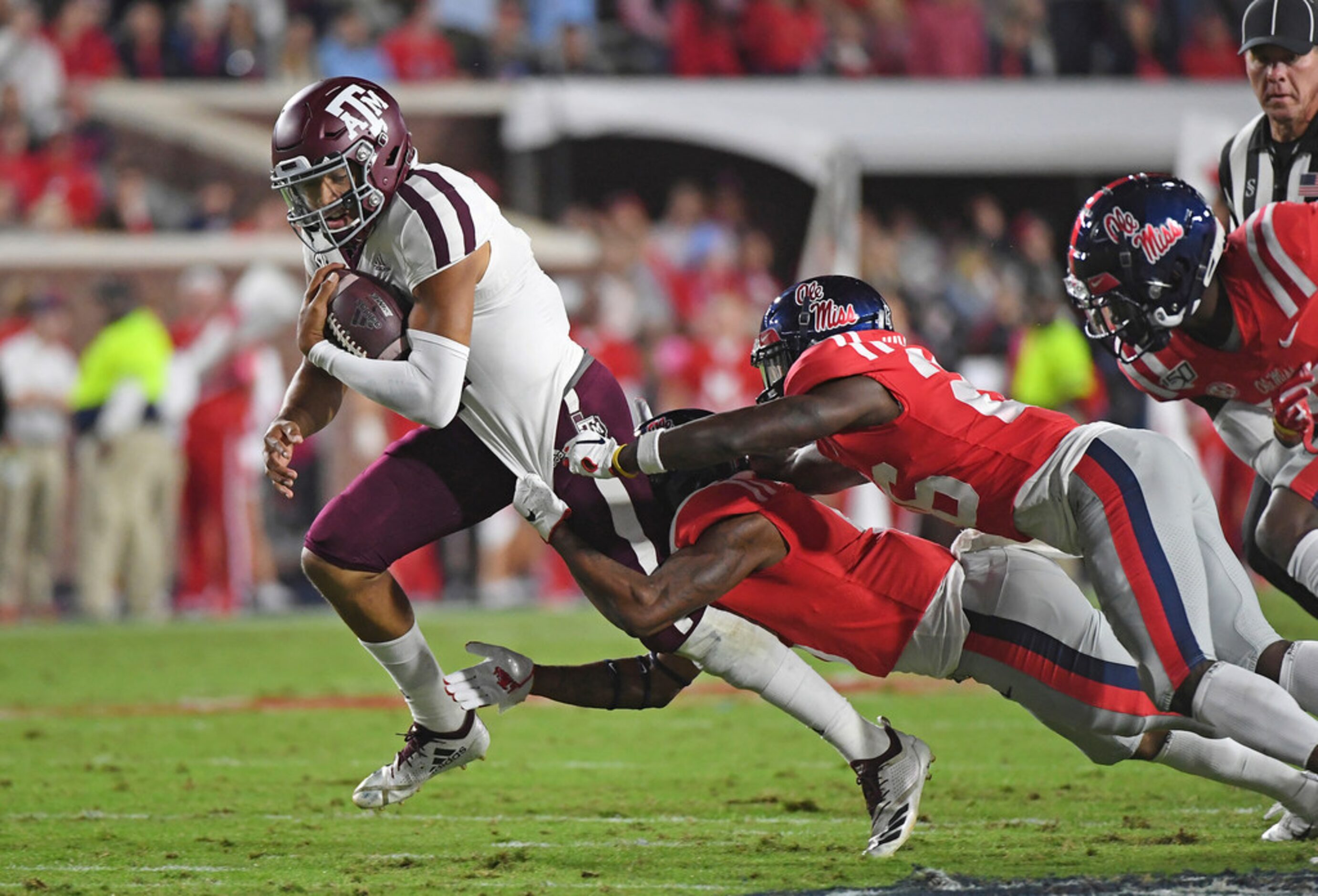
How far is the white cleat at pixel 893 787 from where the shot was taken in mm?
3990

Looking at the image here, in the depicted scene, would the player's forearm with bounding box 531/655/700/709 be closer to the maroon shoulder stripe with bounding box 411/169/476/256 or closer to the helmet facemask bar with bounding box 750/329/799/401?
the helmet facemask bar with bounding box 750/329/799/401

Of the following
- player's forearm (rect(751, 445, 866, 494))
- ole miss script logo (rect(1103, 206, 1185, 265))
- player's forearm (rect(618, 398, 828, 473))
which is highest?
ole miss script logo (rect(1103, 206, 1185, 265))

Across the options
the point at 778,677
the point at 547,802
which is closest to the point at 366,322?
the point at 778,677

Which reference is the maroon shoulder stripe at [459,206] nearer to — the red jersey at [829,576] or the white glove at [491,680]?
the red jersey at [829,576]

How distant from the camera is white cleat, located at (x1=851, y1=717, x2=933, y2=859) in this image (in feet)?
13.1

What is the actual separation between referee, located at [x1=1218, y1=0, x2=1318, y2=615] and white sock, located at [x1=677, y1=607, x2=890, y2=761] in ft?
4.05

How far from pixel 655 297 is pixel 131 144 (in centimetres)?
458

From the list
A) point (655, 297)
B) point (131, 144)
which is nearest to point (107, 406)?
point (131, 144)

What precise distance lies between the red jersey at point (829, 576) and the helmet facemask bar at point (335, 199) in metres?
1.13

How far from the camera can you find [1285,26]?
452cm

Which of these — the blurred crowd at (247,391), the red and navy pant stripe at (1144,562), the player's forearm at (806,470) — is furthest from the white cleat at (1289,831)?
the blurred crowd at (247,391)

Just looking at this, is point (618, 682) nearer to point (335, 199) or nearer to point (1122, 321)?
point (335, 199)

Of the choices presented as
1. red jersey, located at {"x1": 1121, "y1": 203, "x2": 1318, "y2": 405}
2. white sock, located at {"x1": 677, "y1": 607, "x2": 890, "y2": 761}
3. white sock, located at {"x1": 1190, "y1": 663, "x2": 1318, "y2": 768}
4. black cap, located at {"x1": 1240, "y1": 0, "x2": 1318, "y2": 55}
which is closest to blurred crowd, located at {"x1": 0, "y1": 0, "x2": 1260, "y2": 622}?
black cap, located at {"x1": 1240, "y1": 0, "x2": 1318, "y2": 55}

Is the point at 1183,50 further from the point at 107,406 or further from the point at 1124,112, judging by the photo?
the point at 107,406
